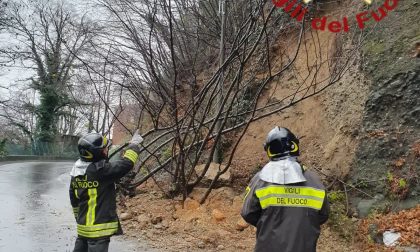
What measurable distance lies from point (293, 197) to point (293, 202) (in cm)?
4

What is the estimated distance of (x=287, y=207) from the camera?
3395 millimetres

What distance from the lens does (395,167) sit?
24.4ft

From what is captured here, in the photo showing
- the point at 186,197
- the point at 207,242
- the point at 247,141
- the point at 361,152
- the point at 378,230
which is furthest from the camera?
the point at 247,141

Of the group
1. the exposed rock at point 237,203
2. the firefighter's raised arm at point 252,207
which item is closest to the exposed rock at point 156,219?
the exposed rock at point 237,203

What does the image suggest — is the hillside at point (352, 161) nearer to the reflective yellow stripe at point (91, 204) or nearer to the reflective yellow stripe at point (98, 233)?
the reflective yellow stripe at point (98, 233)

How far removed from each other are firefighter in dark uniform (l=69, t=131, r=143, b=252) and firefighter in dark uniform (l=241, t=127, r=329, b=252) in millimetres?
1714

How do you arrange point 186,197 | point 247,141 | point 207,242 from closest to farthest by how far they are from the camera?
point 207,242 → point 186,197 → point 247,141

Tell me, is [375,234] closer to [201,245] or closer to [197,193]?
[201,245]

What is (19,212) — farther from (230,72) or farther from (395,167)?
(395,167)

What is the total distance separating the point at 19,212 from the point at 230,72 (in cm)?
575

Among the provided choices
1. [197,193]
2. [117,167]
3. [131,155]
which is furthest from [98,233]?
[197,193]

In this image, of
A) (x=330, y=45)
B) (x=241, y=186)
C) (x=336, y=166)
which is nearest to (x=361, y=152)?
(x=336, y=166)

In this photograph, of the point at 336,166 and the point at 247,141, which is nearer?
the point at 336,166

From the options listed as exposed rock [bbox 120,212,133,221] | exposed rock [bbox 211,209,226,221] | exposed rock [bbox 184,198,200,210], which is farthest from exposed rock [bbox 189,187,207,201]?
exposed rock [bbox 120,212,133,221]
